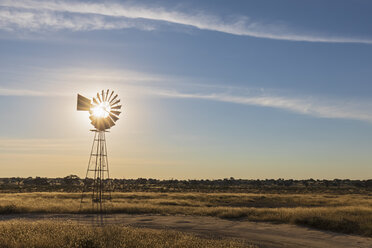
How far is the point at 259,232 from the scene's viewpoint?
72.7 ft

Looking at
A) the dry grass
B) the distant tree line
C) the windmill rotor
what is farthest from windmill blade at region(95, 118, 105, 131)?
the distant tree line

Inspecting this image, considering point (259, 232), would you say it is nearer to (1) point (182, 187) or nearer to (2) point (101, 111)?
(2) point (101, 111)

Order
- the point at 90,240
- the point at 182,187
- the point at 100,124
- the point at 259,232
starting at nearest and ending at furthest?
the point at 90,240
the point at 259,232
the point at 100,124
the point at 182,187

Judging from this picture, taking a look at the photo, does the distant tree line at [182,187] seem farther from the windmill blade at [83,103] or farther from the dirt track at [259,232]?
the dirt track at [259,232]

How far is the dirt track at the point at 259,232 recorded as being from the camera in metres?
19.0

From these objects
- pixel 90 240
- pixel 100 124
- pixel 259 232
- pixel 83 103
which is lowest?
pixel 259 232

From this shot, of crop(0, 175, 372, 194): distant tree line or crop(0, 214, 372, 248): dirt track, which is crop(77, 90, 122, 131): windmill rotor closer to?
crop(0, 214, 372, 248): dirt track

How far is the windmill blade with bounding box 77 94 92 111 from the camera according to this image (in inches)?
1426

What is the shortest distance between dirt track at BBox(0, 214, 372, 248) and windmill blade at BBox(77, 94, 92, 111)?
41.6 ft

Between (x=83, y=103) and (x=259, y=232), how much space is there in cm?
2192

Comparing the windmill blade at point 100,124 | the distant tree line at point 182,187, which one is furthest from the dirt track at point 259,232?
the distant tree line at point 182,187

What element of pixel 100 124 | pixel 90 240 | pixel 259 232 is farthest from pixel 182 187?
pixel 90 240

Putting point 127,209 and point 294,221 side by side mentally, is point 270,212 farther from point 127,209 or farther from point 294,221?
point 127,209

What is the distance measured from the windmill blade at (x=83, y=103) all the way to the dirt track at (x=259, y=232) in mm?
12688
